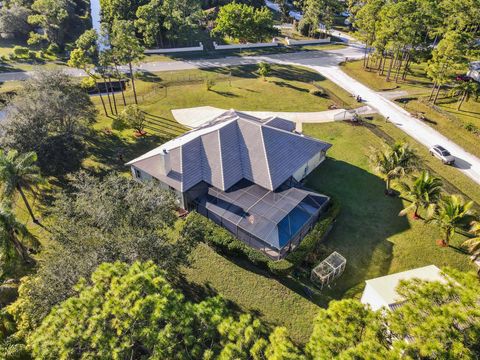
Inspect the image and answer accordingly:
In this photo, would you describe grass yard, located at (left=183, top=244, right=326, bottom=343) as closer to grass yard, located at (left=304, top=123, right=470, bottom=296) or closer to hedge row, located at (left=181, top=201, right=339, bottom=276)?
hedge row, located at (left=181, top=201, right=339, bottom=276)

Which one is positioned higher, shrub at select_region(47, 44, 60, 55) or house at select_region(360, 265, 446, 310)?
shrub at select_region(47, 44, 60, 55)

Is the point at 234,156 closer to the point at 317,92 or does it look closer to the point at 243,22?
the point at 317,92

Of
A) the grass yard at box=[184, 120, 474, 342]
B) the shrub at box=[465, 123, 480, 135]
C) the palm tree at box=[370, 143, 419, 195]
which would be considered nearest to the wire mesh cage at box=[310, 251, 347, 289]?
the grass yard at box=[184, 120, 474, 342]

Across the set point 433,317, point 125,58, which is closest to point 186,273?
point 433,317

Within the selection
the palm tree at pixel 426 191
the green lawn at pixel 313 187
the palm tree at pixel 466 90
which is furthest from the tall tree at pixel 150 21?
the palm tree at pixel 426 191

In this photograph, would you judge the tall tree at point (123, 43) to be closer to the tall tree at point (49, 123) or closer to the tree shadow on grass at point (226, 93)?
the tall tree at point (49, 123)

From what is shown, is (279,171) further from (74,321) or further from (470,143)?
(470,143)
